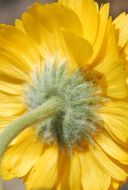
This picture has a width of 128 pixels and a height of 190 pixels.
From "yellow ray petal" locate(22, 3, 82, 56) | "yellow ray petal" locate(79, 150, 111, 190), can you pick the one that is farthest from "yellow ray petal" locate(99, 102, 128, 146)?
"yellow ray petal" locate(22, 3, 82, 56)

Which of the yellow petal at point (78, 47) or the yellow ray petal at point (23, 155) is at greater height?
the yellow petal at point (78, 47)

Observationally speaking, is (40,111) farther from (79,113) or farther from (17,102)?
(17,102)

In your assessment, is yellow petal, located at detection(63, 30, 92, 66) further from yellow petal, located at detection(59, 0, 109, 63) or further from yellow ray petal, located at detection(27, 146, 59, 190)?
yellow ray petal, located at detection(27, 146, 59, 190)

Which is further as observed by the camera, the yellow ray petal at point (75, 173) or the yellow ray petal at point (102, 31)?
the yellow ray petal at point (75, 173)

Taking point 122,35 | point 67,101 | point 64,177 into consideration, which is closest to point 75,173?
point 64,177

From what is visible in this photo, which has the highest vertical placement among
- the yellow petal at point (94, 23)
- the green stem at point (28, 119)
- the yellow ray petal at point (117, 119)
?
the yellow petal at point (94, 23)

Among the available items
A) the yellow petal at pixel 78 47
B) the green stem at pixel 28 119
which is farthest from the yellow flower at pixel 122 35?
the green stem at pixel 28 119

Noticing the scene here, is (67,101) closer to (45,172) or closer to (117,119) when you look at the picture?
(117,119)

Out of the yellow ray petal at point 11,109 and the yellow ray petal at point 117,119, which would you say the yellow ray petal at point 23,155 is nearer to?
the yellow ray petal at point 11,109
